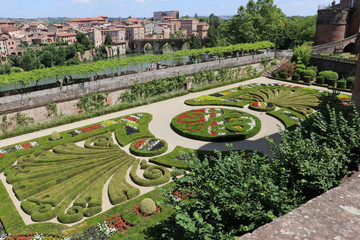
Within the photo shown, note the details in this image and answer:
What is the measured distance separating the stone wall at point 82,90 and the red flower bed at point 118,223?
15806 millimetres

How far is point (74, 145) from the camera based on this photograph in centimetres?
2077

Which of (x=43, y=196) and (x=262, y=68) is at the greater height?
(x=262, y=68)

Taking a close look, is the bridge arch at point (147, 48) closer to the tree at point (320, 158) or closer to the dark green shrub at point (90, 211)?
the dark green shrub at point (90, 211)

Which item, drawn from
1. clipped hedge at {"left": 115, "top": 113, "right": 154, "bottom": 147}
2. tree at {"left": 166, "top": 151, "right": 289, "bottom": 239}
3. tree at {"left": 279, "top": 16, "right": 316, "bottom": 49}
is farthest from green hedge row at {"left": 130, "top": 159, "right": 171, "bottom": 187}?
tree at {"left": 279, "top": 16, "right": 316, "bottom": 49}

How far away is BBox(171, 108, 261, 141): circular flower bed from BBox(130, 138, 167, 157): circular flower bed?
2.47 m

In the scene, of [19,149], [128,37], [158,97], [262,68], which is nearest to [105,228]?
[19,149]

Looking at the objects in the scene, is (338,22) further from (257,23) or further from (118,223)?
(118,223)

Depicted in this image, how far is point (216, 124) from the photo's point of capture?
2397cm

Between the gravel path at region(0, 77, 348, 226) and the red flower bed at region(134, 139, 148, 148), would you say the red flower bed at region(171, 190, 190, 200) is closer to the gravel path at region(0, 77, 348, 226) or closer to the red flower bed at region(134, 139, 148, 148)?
the gravel path at region(0, 77, 348, 226)

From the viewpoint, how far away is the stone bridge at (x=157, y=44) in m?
92.8

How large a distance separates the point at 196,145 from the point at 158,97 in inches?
466

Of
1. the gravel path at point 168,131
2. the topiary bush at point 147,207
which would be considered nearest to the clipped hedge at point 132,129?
the gravel path at point 168,131

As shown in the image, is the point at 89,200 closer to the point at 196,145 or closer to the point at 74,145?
the point at 74,145

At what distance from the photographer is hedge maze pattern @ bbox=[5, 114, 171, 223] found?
14.3 meters
